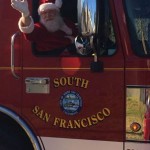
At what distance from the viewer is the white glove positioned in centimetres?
374

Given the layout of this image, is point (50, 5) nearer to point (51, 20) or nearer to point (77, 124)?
point (51, 20)

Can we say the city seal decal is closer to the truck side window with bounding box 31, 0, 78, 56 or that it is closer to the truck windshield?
the truck side window with bounding box 31, 0, 78, 56

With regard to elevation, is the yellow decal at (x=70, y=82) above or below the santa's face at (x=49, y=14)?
below

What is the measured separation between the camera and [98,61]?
3.76m

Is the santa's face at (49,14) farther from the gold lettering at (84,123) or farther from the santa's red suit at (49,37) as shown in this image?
the gold lettering at (84,123)

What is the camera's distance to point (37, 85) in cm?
398

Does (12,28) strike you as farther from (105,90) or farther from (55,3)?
(105,90)

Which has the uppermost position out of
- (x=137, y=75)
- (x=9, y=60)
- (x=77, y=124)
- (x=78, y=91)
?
(x=9, y=60)

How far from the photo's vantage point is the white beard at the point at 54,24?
3.99 m

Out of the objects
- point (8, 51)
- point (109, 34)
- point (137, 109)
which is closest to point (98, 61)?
point (109, 34)

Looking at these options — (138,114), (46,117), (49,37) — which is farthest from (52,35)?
(138,114)

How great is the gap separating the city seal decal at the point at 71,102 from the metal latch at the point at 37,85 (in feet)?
0.57

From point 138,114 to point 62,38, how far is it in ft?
3.20

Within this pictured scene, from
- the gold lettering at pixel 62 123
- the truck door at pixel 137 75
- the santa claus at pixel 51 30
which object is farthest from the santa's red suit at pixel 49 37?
the gold lettering at pixel 62 123
